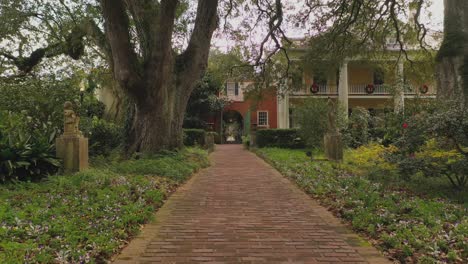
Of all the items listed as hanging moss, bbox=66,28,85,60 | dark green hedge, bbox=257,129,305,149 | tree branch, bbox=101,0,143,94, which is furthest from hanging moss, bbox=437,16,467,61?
hanging moss, bbox=66,28,85,60

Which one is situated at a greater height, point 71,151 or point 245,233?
point 71,151

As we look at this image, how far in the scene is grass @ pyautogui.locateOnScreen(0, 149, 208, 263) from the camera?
3678 millimetres

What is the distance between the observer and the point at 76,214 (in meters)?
4.99

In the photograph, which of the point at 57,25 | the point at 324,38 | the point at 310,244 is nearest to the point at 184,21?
the point at 324,38

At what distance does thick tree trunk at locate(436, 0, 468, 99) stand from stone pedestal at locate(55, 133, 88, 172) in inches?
391

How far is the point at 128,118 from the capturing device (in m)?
13.5

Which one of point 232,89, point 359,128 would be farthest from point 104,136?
→ point 232,89

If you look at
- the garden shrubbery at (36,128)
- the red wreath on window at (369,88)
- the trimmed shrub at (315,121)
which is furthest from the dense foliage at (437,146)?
the red wreath on window at (369,88)

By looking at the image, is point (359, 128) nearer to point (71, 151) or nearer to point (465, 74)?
point (465, 74)

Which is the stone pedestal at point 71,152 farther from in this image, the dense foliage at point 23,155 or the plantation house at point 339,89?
the plantation house at point 339,89

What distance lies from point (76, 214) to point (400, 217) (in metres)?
4.45

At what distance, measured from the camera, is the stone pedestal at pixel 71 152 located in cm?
837

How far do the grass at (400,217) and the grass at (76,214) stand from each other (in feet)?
9.97

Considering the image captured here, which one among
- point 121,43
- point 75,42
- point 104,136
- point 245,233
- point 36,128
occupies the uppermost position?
point 75,42
